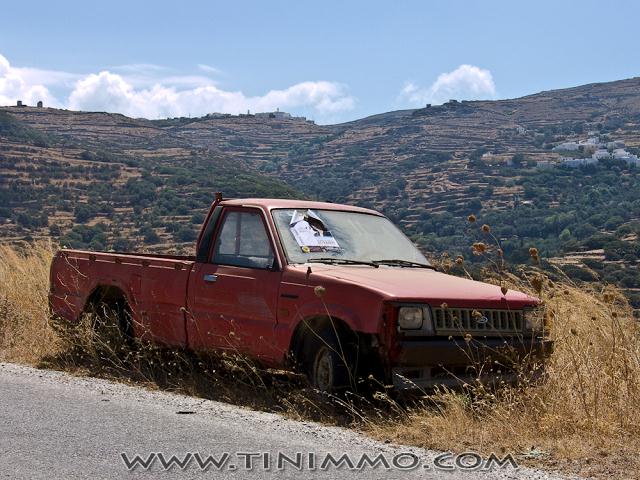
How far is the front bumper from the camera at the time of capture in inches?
260

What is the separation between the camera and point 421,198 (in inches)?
4193

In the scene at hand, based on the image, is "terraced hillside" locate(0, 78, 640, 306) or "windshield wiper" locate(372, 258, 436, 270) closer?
"windshield wiper" locate(372, 258, 436, 270)

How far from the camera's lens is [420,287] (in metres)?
6.95

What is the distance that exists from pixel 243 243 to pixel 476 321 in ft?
7.48

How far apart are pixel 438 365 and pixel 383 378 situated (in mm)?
408

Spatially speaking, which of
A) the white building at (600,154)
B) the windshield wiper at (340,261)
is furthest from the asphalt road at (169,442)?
the white building at (600,154)

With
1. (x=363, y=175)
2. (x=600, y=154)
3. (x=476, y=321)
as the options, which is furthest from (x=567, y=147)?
(x=476, y=321)

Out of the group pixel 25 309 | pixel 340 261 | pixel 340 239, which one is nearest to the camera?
pixel 340 261

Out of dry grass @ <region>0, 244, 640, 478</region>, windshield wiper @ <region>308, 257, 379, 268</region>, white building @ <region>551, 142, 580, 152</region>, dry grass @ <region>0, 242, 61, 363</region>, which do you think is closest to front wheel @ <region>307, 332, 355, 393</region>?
dry grass @ <region>0, 244, 640, 478</region>

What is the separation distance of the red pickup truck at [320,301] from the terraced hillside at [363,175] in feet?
3.91

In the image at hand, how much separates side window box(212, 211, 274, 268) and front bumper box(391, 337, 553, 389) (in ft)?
5.40

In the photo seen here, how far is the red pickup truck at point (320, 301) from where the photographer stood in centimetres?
670

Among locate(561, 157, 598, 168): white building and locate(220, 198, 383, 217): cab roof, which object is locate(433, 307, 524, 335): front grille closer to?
locate(220, 198, 383, 217): cab roof

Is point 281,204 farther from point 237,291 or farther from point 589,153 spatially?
point 589,153
